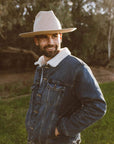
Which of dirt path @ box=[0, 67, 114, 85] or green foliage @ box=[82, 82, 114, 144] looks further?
dirt path @ box=[0, 67, 114, 85]

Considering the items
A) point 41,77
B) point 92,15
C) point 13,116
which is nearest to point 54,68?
point 41,77

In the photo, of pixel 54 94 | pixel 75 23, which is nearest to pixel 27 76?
pixel 75 23

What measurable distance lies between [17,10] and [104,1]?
7.17 m

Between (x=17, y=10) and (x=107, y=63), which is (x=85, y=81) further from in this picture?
(x=107, y=63)

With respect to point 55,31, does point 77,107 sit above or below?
below

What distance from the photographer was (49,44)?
2154 mm

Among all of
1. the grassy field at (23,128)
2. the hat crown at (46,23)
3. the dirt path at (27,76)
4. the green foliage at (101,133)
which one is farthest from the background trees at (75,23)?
the hat crown at (46,23)

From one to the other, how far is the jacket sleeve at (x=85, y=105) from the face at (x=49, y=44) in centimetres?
43

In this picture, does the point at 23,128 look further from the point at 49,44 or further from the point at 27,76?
the point at 27,76

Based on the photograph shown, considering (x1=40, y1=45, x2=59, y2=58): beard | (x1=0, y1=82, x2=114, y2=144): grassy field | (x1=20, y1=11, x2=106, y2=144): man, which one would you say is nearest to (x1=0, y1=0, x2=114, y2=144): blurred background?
(x1=0, y1=82, x2=114, y2=144): grassy field

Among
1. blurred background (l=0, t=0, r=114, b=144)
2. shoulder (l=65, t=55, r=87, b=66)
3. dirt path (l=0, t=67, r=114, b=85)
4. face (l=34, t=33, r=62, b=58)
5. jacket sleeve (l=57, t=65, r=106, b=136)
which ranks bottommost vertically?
dirt path (l=0, t=67, r=114, b=85)

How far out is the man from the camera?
1847 mm

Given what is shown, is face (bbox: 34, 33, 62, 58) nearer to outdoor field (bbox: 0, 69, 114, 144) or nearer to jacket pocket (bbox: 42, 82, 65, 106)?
jacket pocket (bbox: 42, 82, 65, 106)

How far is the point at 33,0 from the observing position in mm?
12273
